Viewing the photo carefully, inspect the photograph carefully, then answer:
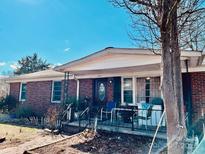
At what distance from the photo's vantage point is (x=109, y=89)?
12531mm

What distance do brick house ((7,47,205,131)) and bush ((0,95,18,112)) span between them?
47cm

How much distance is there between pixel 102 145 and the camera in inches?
281

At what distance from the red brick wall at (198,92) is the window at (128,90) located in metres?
3.27

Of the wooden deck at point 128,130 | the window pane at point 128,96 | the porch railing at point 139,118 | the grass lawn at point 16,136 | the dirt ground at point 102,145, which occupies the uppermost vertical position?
the window pane at point 128,96

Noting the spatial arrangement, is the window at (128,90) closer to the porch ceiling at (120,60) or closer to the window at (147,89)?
the window at (147,89)

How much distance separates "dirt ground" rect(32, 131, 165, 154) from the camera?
6504 millimetres

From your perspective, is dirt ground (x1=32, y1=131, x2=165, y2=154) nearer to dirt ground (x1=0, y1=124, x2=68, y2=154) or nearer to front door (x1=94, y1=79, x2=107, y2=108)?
dirt ground (x1=0, y1=124, x2=68, y2=154)

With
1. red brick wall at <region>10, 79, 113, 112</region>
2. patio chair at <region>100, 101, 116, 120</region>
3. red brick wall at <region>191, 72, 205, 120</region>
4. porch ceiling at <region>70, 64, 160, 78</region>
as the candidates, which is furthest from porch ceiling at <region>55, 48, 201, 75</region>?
red brick wall at <region>10, 79, 113, 112</region>

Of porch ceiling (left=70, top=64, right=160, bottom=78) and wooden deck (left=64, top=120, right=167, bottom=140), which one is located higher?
porch ceiling (left=70, top=64, right=160, bottom=78)

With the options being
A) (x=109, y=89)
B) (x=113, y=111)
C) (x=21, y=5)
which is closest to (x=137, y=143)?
(x=113, y=111)

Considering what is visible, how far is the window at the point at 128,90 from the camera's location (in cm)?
1171

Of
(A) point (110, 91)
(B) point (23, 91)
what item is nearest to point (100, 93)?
(A) point (110, 91)

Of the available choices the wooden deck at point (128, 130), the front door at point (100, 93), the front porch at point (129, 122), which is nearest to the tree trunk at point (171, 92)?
the front porch at point (129, 122)

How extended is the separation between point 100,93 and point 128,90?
1992mm
